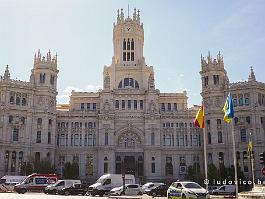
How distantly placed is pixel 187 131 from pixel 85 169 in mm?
25647

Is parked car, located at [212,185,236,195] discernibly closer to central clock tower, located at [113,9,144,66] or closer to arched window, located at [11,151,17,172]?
arched window, located at [11,151,17,172]

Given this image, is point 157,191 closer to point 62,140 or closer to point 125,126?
point 125,126

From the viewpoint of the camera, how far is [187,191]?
A: 97.5 ft

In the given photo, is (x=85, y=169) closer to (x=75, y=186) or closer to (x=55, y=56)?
(x=55, y=56)

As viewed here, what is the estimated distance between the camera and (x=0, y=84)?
268 ft

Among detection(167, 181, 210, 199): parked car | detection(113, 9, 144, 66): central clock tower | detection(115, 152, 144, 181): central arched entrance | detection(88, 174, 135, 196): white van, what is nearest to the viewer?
detection(167, 181, 210, 199): parked car

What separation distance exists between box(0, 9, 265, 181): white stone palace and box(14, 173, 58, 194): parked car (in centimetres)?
2500

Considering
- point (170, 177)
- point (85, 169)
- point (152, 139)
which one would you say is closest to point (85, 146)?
point (85, 169)

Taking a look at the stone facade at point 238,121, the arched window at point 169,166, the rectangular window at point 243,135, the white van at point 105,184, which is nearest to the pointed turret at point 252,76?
the stone facade at point 238,121

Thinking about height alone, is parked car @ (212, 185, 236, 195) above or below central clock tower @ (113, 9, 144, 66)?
below

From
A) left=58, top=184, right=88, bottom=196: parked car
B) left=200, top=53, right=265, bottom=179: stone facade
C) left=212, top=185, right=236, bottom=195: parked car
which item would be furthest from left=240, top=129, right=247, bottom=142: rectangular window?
left=58, top=184, right=88, bottom=196: parked car

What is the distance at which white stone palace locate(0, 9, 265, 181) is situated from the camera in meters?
80.8

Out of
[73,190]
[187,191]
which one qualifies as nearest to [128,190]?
[73,190]

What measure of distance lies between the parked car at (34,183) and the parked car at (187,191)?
88.3 ft
